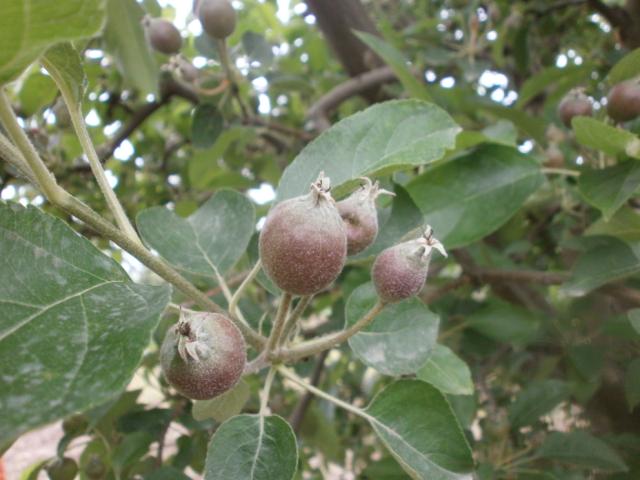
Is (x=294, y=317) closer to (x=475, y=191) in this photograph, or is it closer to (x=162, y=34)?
(x=475, y=191)

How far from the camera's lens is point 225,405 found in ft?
3.07

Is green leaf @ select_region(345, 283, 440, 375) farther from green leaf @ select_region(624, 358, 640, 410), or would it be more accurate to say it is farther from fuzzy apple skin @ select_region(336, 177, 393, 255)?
green leaf @ select_region(624, 358, 640, 410)

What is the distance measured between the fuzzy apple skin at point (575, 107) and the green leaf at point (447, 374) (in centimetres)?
64

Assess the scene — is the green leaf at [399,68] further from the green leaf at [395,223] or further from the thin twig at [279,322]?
the thin twig at [279,322]

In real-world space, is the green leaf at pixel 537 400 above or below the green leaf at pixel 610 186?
below

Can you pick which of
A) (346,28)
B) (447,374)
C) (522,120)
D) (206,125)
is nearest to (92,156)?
(447,374)

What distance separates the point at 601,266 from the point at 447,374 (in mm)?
397

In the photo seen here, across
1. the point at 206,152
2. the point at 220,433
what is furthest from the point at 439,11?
the point at 220,433

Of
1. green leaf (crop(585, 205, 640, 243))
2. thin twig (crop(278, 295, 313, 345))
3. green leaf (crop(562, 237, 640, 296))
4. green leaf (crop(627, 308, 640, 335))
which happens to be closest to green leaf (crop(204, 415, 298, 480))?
thin twig (crop(278, 295, 313, 345))

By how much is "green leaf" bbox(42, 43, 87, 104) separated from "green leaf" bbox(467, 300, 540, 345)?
1256 millimetres

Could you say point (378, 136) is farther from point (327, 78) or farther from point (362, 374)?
point (362, 374)

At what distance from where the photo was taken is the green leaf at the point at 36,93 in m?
1.51

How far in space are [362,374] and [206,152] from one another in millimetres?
1369

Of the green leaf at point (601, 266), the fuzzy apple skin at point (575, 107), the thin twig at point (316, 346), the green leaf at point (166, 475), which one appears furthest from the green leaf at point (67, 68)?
the fuzzy apple skin at point (575, 107)
